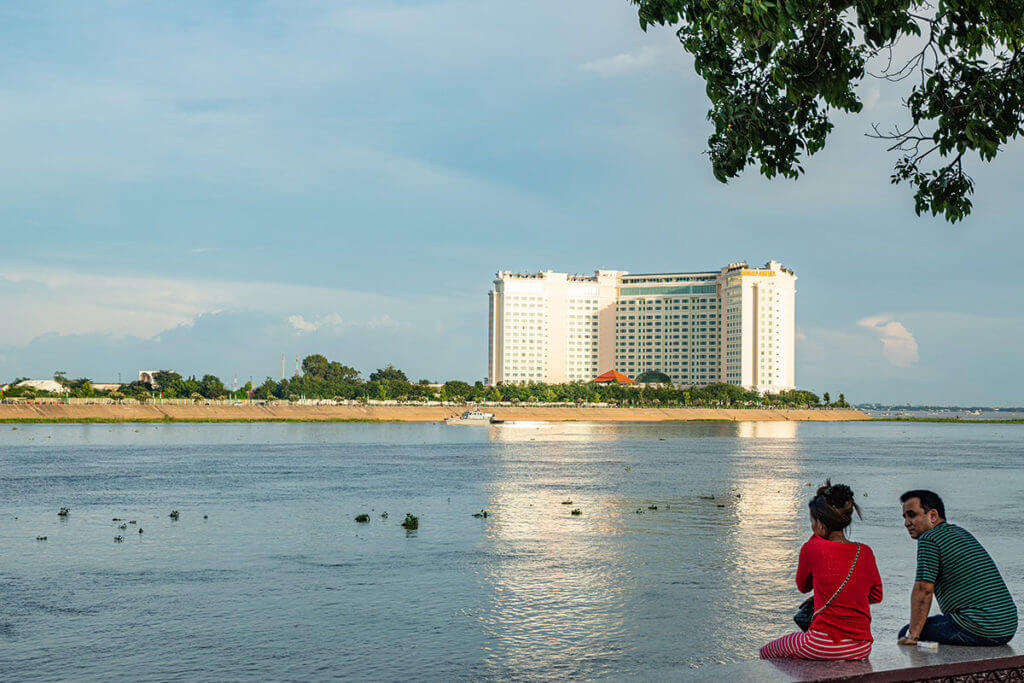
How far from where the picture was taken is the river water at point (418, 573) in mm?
15781

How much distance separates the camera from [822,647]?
9086 millimetres

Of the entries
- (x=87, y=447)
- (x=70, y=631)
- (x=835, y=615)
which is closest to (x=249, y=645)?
(x=70, y=631)

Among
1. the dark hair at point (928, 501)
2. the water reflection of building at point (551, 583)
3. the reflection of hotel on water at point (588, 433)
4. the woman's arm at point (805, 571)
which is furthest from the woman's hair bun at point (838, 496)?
the reflection of hotel on water at point (588, 433)

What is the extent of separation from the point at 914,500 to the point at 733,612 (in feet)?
31.4

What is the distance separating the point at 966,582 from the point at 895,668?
156 centimetres

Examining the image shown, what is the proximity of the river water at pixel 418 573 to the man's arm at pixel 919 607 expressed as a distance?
3.06 meters

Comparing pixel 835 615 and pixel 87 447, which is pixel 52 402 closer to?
pixel 87 447

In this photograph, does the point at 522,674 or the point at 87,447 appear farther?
the point at 87,447

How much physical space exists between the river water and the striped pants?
2018 millimetres

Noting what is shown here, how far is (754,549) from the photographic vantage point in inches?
1032

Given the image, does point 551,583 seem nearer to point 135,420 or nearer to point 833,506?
point 833,506

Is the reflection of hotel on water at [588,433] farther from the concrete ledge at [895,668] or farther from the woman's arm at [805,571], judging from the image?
the concrete ledge at [895,668]

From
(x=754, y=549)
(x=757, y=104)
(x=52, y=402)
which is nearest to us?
(x=757, y=104)

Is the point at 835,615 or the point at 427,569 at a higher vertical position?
the point at 835,615
